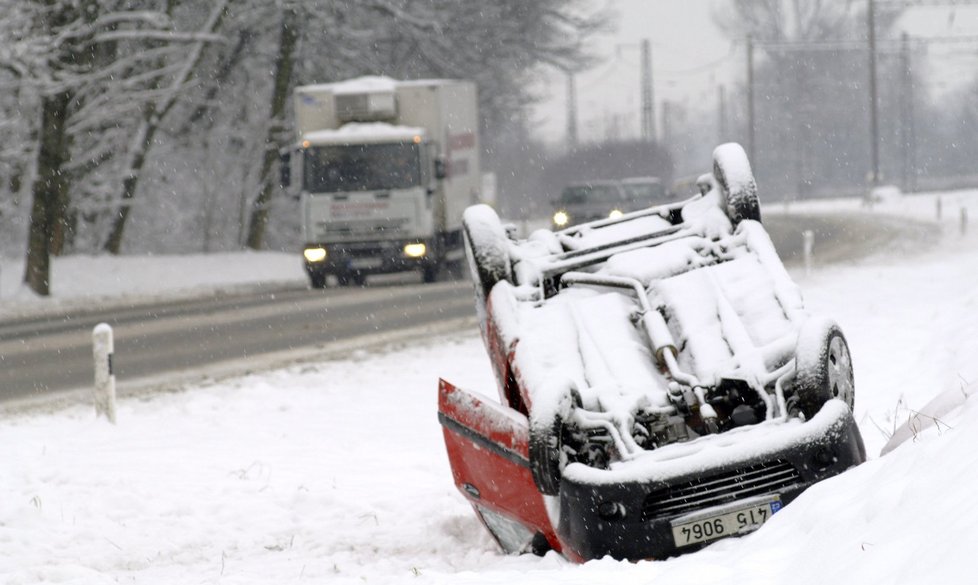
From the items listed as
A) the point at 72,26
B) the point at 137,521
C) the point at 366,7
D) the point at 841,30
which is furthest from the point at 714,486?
the point at 841,30

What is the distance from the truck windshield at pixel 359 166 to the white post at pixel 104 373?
47.1 feet

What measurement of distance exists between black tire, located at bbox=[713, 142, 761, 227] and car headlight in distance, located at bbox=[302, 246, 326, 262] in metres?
17.9

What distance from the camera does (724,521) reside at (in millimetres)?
5074

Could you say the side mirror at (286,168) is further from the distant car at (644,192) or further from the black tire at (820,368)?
the black tire at (820,368)

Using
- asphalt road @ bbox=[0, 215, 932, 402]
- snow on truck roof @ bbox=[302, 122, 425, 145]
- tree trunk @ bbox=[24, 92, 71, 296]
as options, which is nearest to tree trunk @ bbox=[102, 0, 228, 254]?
tree trunk @ bbox=[24, 92, 71, 296]

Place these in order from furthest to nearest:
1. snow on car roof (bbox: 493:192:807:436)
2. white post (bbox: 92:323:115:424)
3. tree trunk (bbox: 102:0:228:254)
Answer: tree trunk (bbox: 102:0:228:254), white post (bbox: 92:323:115:424), snow on car roof (bbox: 493:192:807:436)

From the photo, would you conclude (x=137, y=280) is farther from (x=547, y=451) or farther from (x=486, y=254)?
(x=547, y=451)

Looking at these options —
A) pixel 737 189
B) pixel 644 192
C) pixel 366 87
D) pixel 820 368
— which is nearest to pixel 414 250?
pixel 366 87

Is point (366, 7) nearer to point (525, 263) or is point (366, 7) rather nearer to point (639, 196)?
point (639, 196)

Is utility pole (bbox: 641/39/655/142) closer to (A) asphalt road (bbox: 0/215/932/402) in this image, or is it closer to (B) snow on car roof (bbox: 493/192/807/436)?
(A) asphalt road (bbox: 0/215/932/402)

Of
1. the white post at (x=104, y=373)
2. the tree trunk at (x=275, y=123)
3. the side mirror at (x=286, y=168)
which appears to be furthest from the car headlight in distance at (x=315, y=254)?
the white post at (x=104, y=373)

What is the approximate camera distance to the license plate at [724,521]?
5.05 meters

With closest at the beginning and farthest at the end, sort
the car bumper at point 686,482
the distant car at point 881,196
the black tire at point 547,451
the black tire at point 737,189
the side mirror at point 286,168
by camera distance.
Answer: the car bumper at point 686,482, the black tire at point 547,451, the black tire at point 737,189, the side mirror at point 286,168, the distant car at point 881,196

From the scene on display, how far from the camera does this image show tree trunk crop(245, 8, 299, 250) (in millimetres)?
33487
